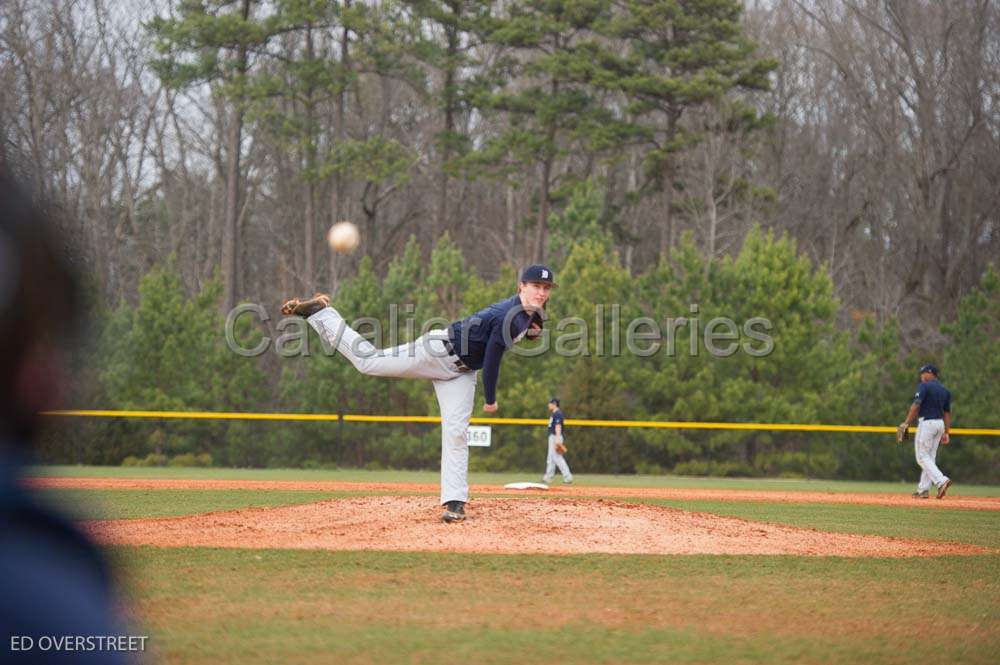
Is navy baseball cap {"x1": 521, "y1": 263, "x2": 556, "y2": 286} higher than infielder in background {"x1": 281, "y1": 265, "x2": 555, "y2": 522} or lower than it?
higher

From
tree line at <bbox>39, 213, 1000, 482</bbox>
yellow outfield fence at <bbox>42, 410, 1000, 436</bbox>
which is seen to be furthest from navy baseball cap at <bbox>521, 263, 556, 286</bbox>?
tree line at <bbox>39, 213, 1000, 482</bbox>

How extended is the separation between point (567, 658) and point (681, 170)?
123 feet

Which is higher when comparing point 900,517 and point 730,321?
point 730,321

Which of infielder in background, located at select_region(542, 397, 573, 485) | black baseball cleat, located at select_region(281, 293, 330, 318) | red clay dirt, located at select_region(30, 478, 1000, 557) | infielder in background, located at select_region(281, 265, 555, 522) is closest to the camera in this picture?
red clay dirt, located at select_region(30, 478, 1000, 557)

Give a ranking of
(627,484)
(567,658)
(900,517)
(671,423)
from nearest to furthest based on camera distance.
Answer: (567,658)
(900,517)
(627,484)
(671,423)

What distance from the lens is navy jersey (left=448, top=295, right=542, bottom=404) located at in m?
9.70

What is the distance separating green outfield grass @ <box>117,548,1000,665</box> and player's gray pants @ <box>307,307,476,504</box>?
4.48 ft

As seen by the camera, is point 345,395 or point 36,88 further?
point 36,88

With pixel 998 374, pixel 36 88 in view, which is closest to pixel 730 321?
pixel 998 374

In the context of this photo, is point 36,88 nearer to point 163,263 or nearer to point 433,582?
point 163,263

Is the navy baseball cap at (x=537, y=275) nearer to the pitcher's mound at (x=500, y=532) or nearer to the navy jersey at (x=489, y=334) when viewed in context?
the navy jersey at (x=489, y=334)

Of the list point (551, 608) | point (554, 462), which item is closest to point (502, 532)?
point (551, 608)

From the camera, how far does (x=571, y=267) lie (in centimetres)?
3306

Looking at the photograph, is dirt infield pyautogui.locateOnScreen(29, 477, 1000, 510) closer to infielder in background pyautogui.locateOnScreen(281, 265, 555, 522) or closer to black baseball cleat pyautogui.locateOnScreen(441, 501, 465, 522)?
black baseball cleat pyautogui.locateOnScreen(441, 501, 465, 522)
